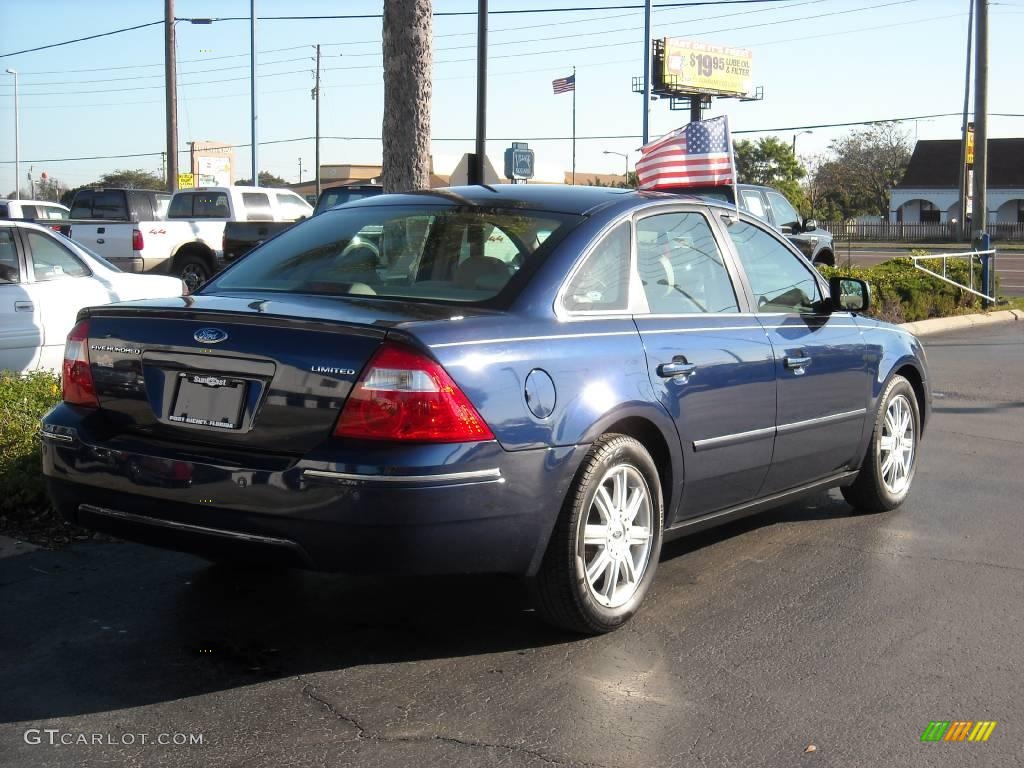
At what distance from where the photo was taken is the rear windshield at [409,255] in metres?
4.68

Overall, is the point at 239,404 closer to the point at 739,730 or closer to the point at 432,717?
the point at 432,717

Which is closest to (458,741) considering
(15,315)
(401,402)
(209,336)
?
(401,402)

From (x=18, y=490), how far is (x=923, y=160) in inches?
3048

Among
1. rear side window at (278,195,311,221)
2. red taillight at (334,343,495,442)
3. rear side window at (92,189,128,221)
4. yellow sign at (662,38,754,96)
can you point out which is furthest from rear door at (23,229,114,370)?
yellow sign at (662,38,754,96)

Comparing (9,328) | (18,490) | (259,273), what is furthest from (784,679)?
(9,328)

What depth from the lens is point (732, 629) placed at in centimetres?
469

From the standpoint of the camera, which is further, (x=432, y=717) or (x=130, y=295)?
(x=130, y=295)

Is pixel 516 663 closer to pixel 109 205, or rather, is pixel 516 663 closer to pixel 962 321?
pixel 962 321

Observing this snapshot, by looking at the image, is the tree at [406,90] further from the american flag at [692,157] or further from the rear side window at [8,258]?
the rear side window at [8,258]

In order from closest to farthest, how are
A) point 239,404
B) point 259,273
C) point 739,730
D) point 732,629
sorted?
point 739,730 → point 239,404 → point 732,629 → point 259,273

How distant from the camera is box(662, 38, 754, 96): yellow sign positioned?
219 ft

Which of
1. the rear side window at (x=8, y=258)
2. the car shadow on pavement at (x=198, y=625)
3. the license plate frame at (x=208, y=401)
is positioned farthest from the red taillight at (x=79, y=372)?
the rear side window at (x=8, y=258)

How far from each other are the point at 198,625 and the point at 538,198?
2192 mm

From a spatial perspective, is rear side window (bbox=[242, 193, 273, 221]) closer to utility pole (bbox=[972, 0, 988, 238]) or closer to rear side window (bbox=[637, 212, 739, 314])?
utility pole (bbox=[972, 0, 988, 238])
